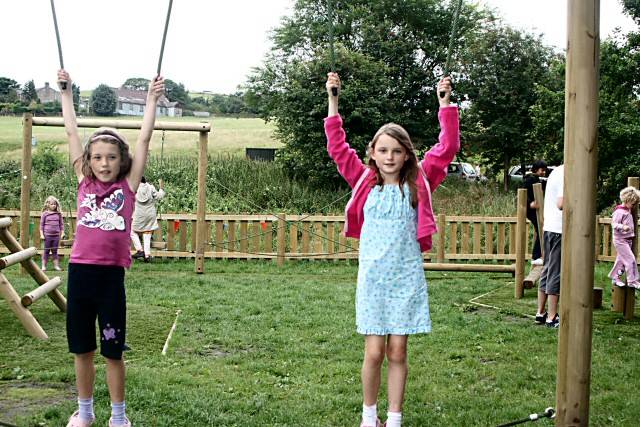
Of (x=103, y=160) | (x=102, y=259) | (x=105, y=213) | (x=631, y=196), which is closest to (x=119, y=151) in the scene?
(x=103, y=160)

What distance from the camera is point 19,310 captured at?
6789 millimetres

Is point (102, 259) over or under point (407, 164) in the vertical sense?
under

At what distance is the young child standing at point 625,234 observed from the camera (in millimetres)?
8578

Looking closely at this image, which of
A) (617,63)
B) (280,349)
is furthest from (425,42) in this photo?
(280,349)

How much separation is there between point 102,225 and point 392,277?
4.89 ft

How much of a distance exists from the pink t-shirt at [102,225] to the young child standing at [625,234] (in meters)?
6.22

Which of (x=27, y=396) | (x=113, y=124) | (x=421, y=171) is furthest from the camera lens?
(x=113, y=124)

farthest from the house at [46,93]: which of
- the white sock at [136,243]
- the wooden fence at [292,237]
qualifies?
the white sock at [136,243]

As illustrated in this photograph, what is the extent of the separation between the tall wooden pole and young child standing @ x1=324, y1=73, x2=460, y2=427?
0.63 meters

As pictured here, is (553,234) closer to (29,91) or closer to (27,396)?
(27,396)

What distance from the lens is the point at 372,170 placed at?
4.14 metres

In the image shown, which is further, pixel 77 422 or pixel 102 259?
pixel 77 422

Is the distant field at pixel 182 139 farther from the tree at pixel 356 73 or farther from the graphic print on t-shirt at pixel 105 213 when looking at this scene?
the graphic print on t-shirt at pixel 105 213

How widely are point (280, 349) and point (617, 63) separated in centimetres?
1504
